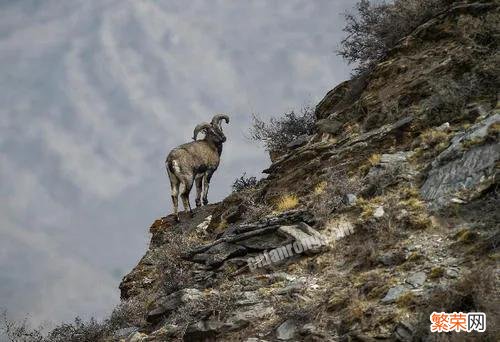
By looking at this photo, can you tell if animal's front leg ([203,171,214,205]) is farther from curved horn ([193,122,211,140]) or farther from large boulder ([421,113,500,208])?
large boulder ([421,113,500,208])

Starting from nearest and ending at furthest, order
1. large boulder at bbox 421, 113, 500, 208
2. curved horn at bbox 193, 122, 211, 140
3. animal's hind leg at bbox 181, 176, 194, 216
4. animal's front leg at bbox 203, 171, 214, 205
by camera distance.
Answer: large boulder at bbox 421, 113, 500, 208, animal's hind leg at bbox 181, 176, 194, 216, animal's front leg at bbox 203, 171, 214, 205, curved horn at bbox 193, 122, 211, 140

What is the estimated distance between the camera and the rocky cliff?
→ 793 cm

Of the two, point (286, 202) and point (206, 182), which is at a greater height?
point (206, 182)

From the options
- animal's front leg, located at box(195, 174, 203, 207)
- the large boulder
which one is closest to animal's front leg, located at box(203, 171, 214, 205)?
animal's front leg, located at box(195, 174, 203, 207)

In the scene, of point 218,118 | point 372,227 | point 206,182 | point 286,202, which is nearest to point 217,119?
point 218,118

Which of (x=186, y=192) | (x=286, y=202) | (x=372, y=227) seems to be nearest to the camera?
(x=372, y=227)

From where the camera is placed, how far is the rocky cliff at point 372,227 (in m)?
7.93

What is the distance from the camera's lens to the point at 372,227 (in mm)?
10062

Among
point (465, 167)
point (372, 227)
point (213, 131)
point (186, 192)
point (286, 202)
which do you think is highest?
point (213, 131)

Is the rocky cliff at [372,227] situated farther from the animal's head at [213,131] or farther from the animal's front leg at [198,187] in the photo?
the animal's head at [213,131]

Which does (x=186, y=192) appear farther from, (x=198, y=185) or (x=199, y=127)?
(x=199, y=127)

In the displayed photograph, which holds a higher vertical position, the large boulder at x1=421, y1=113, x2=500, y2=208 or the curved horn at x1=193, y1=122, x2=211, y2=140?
the curved horn at x1=193, y1=122, x2=211, y2=140

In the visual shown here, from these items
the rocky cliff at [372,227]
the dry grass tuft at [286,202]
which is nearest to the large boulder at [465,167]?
the rocky cliff at [372,227]

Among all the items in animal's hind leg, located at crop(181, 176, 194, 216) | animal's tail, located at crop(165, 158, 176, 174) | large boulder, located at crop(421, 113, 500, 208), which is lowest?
large boulder, located at crop(421, 113, 500, 208)
